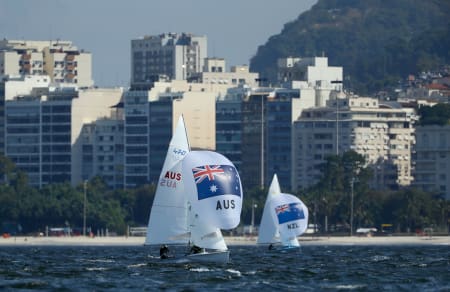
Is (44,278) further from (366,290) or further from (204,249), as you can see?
(366,290)

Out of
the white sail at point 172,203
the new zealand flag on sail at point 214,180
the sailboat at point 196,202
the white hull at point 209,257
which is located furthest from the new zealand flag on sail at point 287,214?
the new zealand flag on sail at point 214,180

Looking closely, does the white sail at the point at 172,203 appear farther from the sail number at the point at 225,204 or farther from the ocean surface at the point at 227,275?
the sail number at the point at 225,204

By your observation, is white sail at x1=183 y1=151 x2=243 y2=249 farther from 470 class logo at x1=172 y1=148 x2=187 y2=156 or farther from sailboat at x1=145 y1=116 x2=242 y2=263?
470 class logo at x1=172 y1=148 x2=187 y2=156

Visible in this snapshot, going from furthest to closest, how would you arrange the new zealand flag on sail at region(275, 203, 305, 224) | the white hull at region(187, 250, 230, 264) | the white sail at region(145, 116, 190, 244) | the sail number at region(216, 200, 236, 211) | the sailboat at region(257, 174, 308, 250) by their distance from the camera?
the sailboat at region(257, 174, 308, 250) < the new zealand flag on sail at region(275, 203, 305, 224) < the white sail at region(145, 116, 190, 244) < the white hull at region(187, 250, 230, 264) < the sail number at region(216, 200, 236, 211)

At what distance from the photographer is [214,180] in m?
102

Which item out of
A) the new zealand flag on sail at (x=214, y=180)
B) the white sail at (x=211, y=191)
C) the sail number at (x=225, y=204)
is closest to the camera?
the new zealand flag on sail at (x=214, y=180)

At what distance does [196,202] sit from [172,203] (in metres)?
2.73

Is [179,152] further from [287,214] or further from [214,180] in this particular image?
[287,214]

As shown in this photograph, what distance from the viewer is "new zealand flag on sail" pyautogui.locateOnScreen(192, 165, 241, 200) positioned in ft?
333

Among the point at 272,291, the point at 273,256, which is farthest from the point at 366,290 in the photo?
the point at 273,256

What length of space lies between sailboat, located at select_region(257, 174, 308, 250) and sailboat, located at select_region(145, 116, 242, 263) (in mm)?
36899

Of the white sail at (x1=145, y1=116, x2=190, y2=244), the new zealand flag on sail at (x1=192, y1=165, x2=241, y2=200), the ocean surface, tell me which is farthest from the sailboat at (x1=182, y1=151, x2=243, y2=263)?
the ocean surface

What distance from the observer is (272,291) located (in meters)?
91.4

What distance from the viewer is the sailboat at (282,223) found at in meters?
142
